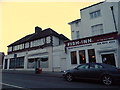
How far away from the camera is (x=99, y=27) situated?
59.9 ft

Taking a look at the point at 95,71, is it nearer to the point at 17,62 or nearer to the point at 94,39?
the point at 94,39

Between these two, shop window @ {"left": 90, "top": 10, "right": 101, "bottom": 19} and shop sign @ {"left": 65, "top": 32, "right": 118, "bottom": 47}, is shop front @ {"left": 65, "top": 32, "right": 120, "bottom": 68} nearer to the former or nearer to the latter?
shop sign @ {"left": 65, "top": 32, "right": 118, "bottom": 47}

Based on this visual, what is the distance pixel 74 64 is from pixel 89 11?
28.6 ft

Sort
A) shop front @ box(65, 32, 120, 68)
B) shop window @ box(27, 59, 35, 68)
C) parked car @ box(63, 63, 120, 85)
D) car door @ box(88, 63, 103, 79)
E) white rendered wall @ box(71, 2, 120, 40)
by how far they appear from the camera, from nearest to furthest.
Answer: parked car @ box(63, 63, 120, 85), car door @ box(88, 63, 103, 79), shop front @ box(65, 32, 120, 68), white rendered wall @ box(71, 2, 120, 40), shop window @ box(27, 59, 35, 68)

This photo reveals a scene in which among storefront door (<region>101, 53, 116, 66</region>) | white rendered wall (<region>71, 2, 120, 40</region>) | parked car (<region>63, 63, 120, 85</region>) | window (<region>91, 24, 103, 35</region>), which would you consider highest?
white rendered wall (<region>71, 2, 120, 40</region>)

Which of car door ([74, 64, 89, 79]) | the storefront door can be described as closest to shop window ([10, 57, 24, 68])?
the storefront door

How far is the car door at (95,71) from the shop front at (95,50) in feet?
22.8

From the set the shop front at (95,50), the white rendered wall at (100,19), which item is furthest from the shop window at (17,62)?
the white rendered wall at (100,19)

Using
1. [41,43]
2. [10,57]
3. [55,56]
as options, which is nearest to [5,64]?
[10,57]

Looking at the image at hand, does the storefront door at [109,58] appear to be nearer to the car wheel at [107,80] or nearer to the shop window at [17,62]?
Answer: the car wheel at [107,80]

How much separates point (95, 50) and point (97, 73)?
805 centimetres

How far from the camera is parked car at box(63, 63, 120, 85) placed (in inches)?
306

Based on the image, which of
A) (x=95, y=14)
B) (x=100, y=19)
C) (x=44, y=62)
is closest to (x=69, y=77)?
(x=100, y=19)

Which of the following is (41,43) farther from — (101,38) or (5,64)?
(5,64)
